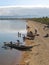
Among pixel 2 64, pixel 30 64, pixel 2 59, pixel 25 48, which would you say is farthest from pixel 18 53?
pixel 30 64

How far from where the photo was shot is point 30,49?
29.1 m

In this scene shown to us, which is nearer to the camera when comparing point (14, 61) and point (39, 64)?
point (39, 64)

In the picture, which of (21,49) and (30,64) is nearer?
(30,64)

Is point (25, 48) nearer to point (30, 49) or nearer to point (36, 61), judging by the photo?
point (30, 49)

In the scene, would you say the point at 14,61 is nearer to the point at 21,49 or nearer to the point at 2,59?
the point at 2,59

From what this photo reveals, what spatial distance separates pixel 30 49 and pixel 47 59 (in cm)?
715

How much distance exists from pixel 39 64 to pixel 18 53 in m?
8.42

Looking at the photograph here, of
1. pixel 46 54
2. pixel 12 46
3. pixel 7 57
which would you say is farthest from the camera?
pixel 12 46

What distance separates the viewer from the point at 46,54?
24.5 metres

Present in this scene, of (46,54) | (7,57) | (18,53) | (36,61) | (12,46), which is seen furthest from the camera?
(12,46)

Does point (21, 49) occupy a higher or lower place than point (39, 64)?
lower

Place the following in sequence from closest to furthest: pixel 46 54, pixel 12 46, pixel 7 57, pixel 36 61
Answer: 1. pixel 36 61
2. pixel 46 54
3. pixel 7 57
4. pixel 12 46

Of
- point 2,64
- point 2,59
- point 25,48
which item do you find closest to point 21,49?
point 25,48

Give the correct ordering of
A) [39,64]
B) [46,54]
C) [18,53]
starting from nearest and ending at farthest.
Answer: [39,64] < [46,54] < [18,53]
